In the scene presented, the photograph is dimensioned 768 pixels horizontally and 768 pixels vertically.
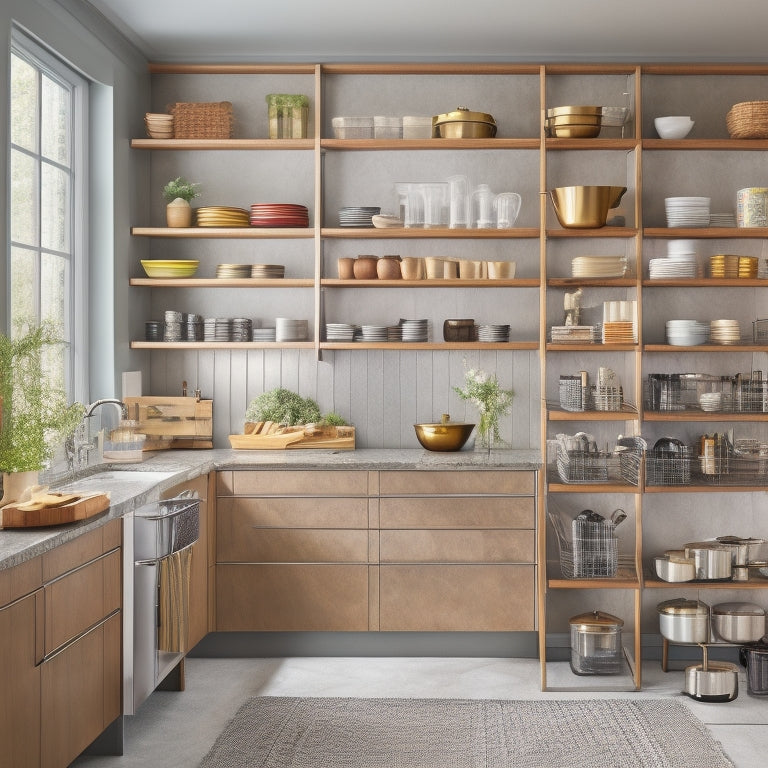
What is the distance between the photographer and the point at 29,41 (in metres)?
3.86

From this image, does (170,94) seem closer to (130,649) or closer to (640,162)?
(640,162)

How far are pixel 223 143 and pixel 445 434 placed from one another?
6.28 feet

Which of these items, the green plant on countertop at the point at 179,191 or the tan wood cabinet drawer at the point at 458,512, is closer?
the tan wood cabinet drawer at the point at 458,512

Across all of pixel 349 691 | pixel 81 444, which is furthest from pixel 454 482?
pixel 81 444

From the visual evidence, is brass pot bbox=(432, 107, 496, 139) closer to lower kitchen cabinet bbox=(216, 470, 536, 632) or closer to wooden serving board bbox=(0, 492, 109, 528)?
lower kitchen cabinet bbox=(216, 470, 536, 632)

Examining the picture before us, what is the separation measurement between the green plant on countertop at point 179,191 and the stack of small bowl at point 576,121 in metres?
1.90

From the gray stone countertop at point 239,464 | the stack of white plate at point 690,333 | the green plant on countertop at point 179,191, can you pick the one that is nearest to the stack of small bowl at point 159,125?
the green plant on countertop at point 179,191

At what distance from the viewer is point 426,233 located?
4793mm

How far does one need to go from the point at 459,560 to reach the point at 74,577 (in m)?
2.10

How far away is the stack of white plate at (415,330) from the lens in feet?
15.9

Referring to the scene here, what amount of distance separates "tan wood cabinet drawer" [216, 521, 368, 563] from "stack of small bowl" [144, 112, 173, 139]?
209 cm

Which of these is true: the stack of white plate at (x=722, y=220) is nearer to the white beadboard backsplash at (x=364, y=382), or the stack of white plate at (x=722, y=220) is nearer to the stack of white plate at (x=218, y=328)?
the white beadboard backsplash at (x=364, y=382)

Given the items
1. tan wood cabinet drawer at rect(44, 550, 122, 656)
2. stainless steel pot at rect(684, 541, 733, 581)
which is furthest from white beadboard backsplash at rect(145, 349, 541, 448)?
tan wood cabinet drawer at rect(44, 550, 122, 656)

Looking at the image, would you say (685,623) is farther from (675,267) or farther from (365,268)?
(365,268)
